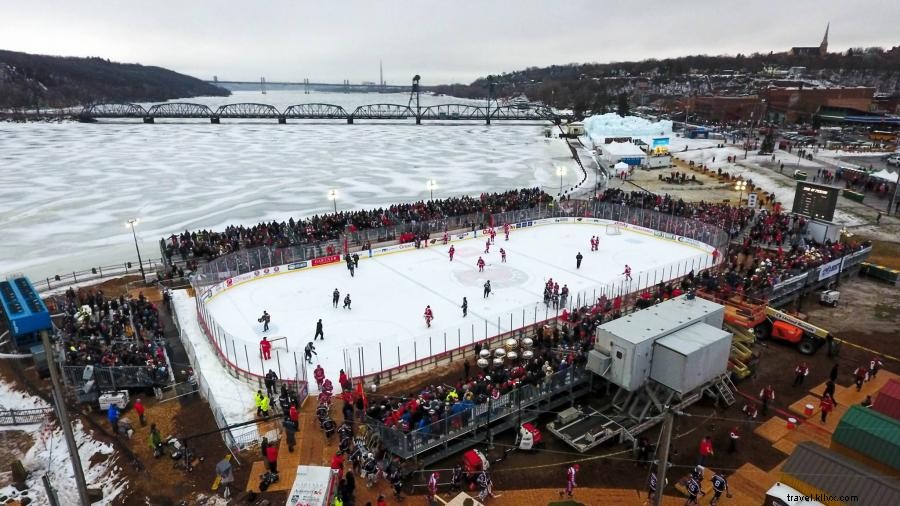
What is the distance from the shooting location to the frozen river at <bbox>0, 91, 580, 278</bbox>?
39.7 metres

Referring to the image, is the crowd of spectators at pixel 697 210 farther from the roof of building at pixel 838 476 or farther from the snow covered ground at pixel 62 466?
the snow covered ground at pixel 62 466

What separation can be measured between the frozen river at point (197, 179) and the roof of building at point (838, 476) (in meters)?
36.4

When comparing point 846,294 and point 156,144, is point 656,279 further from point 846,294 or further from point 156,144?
point 156,144

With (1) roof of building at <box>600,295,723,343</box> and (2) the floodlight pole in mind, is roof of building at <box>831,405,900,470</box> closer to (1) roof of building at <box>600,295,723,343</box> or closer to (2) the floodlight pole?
(1) roof of building at <box>600,295,723,343</box>

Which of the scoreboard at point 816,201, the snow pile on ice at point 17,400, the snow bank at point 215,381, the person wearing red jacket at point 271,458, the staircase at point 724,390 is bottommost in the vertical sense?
the snow pile on ice at point 17,400

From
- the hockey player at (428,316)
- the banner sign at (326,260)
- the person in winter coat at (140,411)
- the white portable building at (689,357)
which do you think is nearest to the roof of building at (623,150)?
the banner sign at (326,260)

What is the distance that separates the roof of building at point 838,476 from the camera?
10633 mm

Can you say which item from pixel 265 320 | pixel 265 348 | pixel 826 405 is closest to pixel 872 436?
pixel 826 405

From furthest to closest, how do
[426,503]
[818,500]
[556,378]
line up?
[556,378]
[426,503]
[818,500]

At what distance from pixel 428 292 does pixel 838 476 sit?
18787mm

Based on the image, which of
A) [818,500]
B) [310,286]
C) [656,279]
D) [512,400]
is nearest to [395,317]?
[310,286]

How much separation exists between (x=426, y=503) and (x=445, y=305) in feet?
42.3

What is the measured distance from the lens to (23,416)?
1741 centimetres

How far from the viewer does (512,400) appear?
1619 cm
